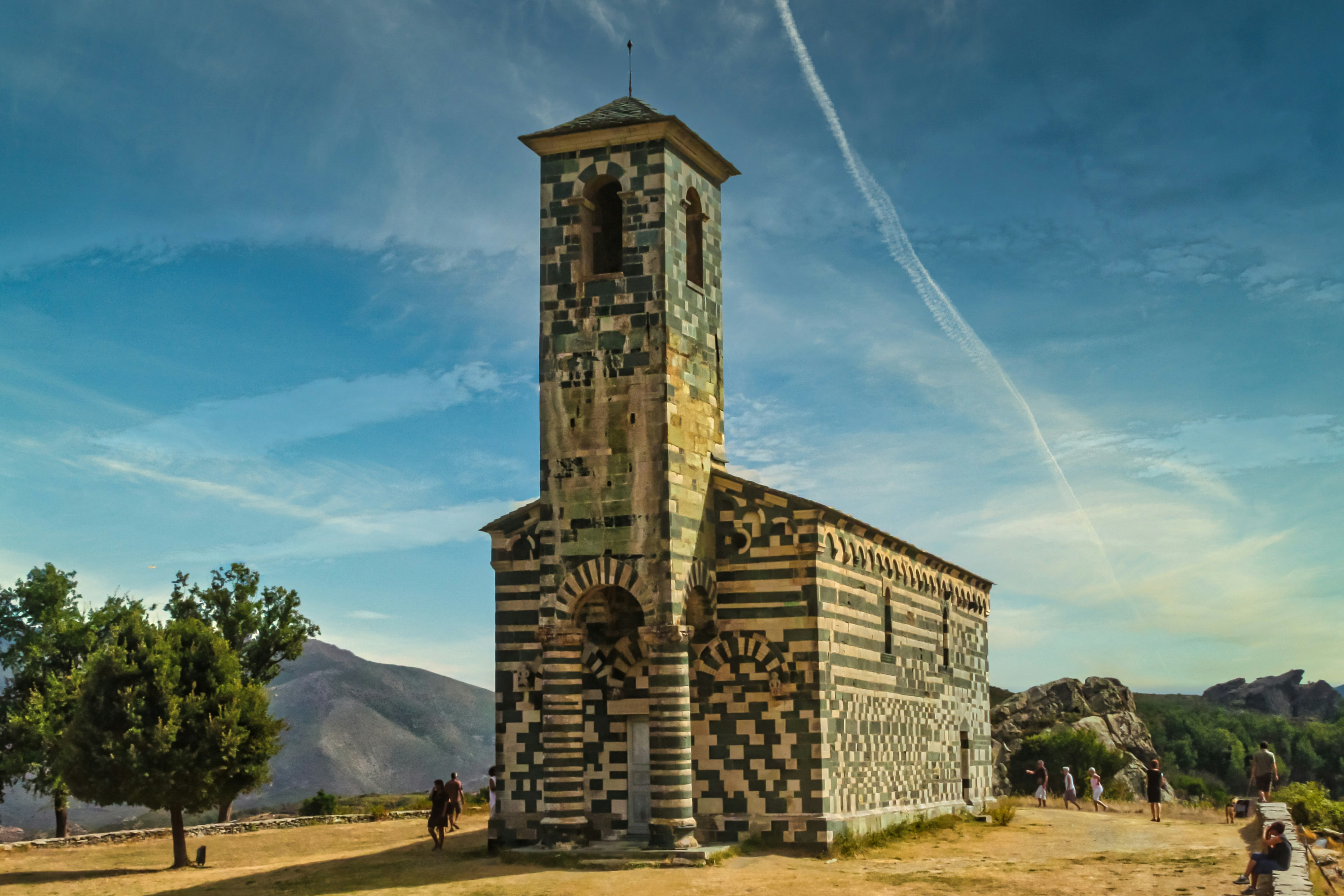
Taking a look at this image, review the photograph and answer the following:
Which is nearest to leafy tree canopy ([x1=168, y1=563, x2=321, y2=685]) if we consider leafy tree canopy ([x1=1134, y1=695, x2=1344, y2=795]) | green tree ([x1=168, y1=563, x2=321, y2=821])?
green tree ([x1=168, y1=563, x2=321, y2=821])

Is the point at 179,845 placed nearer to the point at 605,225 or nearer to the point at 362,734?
the point at 605,225

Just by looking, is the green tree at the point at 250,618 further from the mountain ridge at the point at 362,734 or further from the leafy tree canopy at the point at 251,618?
the mountain ridge at the point at 362,734

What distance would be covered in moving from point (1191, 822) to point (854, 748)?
13417 mm

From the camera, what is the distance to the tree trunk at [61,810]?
3912 centimetres

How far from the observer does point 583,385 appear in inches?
1033

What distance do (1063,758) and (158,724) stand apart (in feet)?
147

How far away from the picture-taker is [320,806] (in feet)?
142

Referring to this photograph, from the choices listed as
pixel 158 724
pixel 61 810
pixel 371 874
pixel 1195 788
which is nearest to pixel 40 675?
pixel 61 810

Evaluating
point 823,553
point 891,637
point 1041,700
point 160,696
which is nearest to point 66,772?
point 160,696

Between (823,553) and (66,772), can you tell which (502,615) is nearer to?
(823,553)

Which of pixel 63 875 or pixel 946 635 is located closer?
pixel 63 875

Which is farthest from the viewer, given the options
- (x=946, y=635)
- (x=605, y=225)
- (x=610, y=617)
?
(x=946, y=635)

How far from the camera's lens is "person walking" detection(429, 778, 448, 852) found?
28.7 metres

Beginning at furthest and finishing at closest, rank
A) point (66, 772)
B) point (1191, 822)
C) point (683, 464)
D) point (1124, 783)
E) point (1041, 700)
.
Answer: point (1041, 700)
point (1124, 783)
point (1191, 822)
point (66, 772)
point (683, 464)
